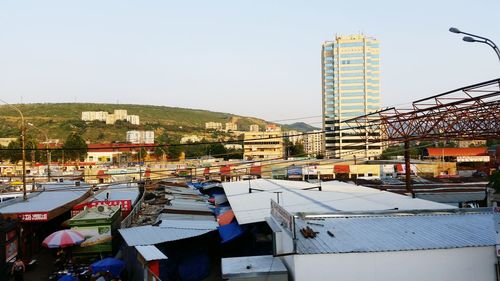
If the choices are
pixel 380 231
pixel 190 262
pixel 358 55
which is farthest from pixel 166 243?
pixel 358 55

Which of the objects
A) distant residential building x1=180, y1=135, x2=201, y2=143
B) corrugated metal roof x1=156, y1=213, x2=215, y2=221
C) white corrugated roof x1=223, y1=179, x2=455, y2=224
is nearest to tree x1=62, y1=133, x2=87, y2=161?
distant residential building x1=180, y1=135, x2=201, y2=143

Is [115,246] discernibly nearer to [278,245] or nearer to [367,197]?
[278,245]

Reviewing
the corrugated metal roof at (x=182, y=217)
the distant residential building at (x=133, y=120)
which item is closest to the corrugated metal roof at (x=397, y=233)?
the corrugated metal roof at (x=182, y=217)

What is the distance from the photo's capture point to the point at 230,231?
49.0 ft

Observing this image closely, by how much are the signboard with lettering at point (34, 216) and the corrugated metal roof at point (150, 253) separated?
6.10m

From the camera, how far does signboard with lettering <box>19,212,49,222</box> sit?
15.0 metres

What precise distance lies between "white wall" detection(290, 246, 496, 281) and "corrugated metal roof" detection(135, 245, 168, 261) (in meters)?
2.79

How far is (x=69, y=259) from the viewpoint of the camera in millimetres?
13625

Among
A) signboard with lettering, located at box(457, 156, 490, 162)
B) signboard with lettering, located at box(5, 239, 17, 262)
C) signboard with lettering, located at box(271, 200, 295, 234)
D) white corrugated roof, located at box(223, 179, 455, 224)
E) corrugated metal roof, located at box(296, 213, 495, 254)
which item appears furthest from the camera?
signboard with lettering, located at box(457, 156, 490, 162)

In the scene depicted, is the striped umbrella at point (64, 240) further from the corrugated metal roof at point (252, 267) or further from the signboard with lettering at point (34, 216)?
the corrugated metal roof at point (252, 267)

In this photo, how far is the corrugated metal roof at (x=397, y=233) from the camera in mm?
9391

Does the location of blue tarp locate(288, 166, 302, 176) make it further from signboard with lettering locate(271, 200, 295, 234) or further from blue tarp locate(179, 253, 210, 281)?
signboard with lettering locate(271, 200, 295, 234)

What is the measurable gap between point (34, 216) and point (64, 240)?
3.16 m

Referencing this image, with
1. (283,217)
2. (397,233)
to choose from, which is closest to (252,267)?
(283,217)
